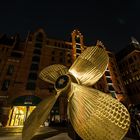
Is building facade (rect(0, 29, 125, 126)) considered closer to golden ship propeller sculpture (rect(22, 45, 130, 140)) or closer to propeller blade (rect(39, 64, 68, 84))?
propeller blade (rect(39, 64, 68, 84))

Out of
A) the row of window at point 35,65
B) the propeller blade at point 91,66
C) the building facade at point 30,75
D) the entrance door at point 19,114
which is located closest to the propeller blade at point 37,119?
the propeller blade at point 91,66

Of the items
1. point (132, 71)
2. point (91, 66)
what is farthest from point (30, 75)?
point (132, 71)

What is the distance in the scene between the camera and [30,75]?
2452 cm

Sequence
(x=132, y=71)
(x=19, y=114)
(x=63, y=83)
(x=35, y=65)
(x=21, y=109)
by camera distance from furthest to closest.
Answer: (x=132, y=71) → (x=35, y=65) → (x=21, y=109) → (x=19, y=114) → (x=63, y=83)

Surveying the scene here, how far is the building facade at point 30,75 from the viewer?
20297 mm

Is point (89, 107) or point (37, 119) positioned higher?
point (89, 107)

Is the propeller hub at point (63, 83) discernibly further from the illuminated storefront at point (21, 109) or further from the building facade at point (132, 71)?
the building facade at point (132, 71)

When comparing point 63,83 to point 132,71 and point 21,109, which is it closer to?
point 21,109

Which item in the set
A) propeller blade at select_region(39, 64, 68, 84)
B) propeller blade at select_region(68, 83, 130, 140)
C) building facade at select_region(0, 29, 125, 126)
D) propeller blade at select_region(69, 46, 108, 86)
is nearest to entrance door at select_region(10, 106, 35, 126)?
building facade at select_region(0, 29, 125, 126)

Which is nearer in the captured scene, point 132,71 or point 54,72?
point 54,72

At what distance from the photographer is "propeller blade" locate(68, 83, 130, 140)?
2508mm

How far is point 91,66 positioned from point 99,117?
1768 millimetres

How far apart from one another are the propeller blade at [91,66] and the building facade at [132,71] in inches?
1202

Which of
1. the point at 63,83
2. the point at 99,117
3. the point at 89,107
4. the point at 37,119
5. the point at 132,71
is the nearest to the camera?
the point at 99,117
